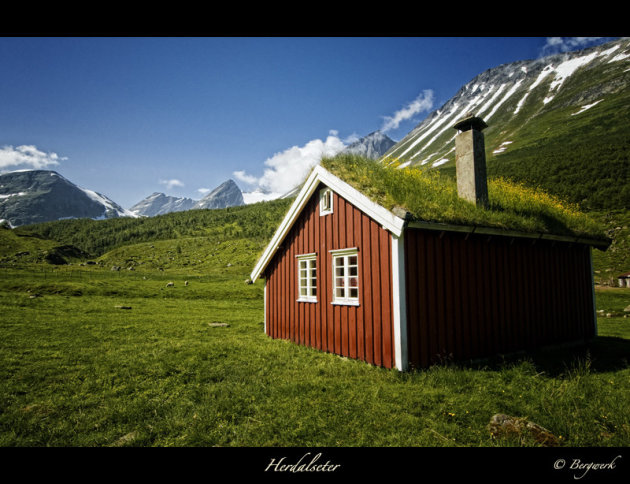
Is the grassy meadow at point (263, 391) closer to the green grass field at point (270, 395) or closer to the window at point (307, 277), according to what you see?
the green grass field at point (270, 395)

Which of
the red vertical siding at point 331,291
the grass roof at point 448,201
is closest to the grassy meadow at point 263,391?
the grass roof at point 448,201

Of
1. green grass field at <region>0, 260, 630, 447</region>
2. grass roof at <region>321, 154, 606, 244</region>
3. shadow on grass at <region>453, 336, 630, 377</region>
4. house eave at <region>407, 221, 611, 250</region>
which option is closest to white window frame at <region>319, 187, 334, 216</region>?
grass roof at <region>321, 154, 606, 244</region>

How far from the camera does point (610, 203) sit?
133 feet

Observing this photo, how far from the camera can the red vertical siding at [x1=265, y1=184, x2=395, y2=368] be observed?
809 centimetres

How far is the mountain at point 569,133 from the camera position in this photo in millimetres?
47312

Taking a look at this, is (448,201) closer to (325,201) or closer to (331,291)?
(325,201)

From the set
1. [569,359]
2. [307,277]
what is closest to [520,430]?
[569,359]

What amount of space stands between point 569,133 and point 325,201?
103867 mm

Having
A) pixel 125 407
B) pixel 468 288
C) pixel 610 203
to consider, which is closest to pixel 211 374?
pixel 125 407

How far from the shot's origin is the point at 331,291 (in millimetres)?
9570

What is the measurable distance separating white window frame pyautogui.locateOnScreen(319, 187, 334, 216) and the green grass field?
4110mm

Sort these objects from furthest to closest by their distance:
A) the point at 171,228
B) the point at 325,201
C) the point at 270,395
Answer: the point at 171,228, the point at 325,201, the point at 270,395
